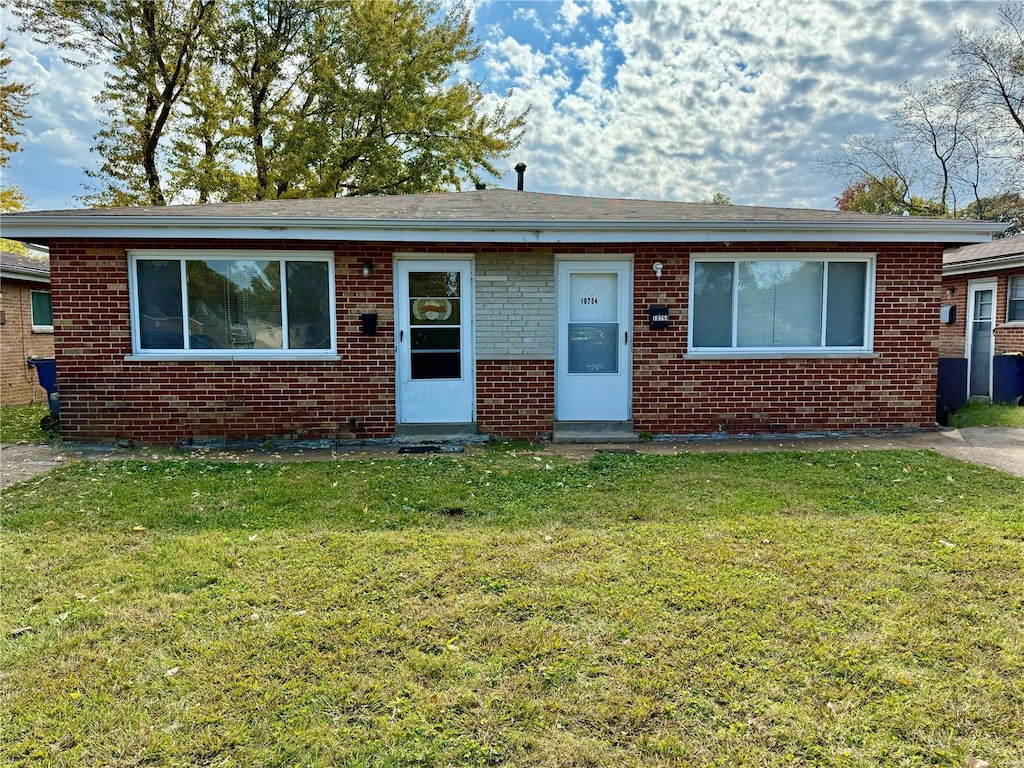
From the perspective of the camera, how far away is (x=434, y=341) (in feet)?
24.7

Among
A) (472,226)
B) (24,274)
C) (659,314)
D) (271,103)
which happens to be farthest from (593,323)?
(271,103)

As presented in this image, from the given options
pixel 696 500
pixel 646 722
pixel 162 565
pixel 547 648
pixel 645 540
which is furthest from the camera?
pixel 696 500

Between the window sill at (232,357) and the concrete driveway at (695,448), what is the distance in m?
1.14

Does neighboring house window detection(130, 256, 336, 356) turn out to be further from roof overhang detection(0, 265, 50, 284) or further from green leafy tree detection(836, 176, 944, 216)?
green leafy tree detection(836, 176, 944, 216)

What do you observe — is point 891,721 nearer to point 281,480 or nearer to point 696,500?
point 696,500

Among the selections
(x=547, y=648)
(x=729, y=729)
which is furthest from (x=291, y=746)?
(x=729, y=729)

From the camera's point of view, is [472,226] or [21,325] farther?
[21,325]

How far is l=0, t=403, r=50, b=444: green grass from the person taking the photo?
7.49 m

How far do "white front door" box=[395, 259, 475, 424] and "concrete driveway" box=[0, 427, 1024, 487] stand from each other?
0.87m

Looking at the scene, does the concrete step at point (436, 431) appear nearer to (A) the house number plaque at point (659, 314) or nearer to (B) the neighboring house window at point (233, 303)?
(B) the neighboring house window at point (233, 303)

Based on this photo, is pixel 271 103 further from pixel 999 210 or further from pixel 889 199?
pixel 999 210

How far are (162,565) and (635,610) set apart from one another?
2837 millimetres

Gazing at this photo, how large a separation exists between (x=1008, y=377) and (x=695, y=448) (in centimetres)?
740

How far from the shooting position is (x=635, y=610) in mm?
2936
